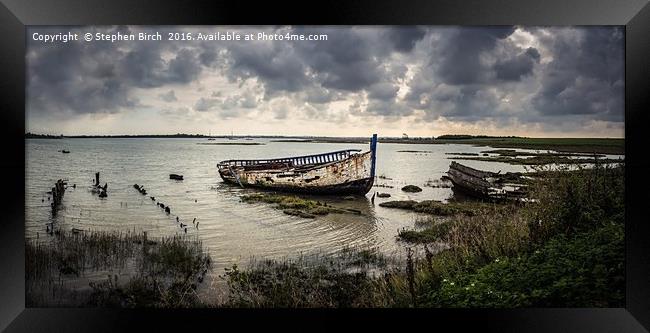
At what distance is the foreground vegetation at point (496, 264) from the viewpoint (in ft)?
14.3

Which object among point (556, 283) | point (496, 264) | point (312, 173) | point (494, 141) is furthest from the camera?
point (312, 173)

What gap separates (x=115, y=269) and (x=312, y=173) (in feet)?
7.45

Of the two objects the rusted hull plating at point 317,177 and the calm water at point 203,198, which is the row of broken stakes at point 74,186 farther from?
the rusted hull plating at point 317,177

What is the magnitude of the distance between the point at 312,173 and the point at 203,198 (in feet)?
3.97

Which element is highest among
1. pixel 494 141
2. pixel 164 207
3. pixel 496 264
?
pixel 494 141

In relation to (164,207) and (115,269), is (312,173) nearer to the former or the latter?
(164,207)

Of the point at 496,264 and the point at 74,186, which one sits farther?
the point at 74,186

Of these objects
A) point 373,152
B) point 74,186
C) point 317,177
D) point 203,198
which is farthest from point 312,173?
point 74,186

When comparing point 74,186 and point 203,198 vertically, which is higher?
point 74,186

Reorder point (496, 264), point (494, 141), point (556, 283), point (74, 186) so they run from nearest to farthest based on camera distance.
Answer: point (556, 283) → point (496, 264) → point (74, 186) → point (494, 141)

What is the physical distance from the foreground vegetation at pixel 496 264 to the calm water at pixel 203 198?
8.4 inches

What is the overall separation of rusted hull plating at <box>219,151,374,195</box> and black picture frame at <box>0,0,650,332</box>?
1.33 m

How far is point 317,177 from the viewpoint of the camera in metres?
5.06
